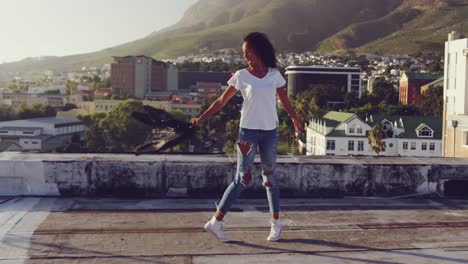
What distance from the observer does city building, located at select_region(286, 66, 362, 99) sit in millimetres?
117750

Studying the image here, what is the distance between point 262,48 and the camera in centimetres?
452

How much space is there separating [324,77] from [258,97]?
116484 millimetres

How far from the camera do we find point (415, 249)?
13.8 feet

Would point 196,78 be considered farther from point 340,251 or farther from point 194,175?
point 340,251

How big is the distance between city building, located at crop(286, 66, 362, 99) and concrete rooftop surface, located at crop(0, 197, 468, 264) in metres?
112

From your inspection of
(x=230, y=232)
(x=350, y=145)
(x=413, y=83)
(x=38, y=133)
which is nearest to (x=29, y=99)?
(x=38, y=133)

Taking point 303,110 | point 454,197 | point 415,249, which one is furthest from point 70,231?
point 303,110

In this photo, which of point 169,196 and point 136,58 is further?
point 136,58

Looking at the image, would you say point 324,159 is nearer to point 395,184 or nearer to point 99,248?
point 395,184

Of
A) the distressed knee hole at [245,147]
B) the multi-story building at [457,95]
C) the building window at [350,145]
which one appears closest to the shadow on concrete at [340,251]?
the distressed knee hole at [245,147]

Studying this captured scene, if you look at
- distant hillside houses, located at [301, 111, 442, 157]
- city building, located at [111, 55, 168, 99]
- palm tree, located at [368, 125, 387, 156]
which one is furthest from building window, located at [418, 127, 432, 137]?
city building, located at [111, 55, 168, 99]

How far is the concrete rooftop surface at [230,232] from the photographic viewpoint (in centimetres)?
396

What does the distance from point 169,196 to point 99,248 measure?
201cm

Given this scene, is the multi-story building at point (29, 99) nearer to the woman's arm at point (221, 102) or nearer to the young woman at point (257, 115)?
the woman's arm at point (221, 102)
